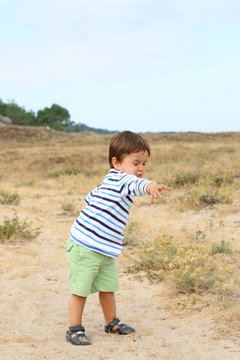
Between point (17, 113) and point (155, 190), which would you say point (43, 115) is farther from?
point (155, 190)

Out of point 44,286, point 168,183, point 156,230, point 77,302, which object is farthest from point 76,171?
point 77,302

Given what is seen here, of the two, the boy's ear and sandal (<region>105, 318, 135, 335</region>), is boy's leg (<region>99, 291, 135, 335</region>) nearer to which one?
sandal (<region>105, 318, 135, 335</region>)

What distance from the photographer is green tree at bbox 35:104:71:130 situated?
6825 centimetres

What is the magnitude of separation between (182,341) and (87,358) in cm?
69

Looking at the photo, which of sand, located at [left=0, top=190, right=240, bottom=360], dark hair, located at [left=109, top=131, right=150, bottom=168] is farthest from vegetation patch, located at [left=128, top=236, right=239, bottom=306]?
dark hair, located at [left=109, top=131, right=150, bottom=168]

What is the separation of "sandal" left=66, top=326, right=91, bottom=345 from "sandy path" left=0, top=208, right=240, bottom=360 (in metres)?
0.04

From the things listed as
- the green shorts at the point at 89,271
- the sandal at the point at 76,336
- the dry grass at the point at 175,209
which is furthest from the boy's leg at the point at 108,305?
the dry grass at the point at 175,209

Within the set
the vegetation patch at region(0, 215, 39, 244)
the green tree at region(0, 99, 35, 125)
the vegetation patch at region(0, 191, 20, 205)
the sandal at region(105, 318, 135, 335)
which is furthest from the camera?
the green tree at region(0, 99, 35, 125)

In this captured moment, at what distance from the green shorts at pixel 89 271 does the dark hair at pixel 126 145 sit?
0.69 m

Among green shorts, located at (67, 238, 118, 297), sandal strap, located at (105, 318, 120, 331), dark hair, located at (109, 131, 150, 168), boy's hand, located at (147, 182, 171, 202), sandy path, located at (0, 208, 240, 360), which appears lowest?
sandy path, located at (0, 208, 240, 360)

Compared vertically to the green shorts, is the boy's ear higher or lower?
higher

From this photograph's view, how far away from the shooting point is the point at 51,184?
493 inches

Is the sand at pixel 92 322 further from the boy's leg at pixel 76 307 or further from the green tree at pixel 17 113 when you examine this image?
the green tree at pixel 17 113

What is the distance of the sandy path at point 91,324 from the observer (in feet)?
9.92
